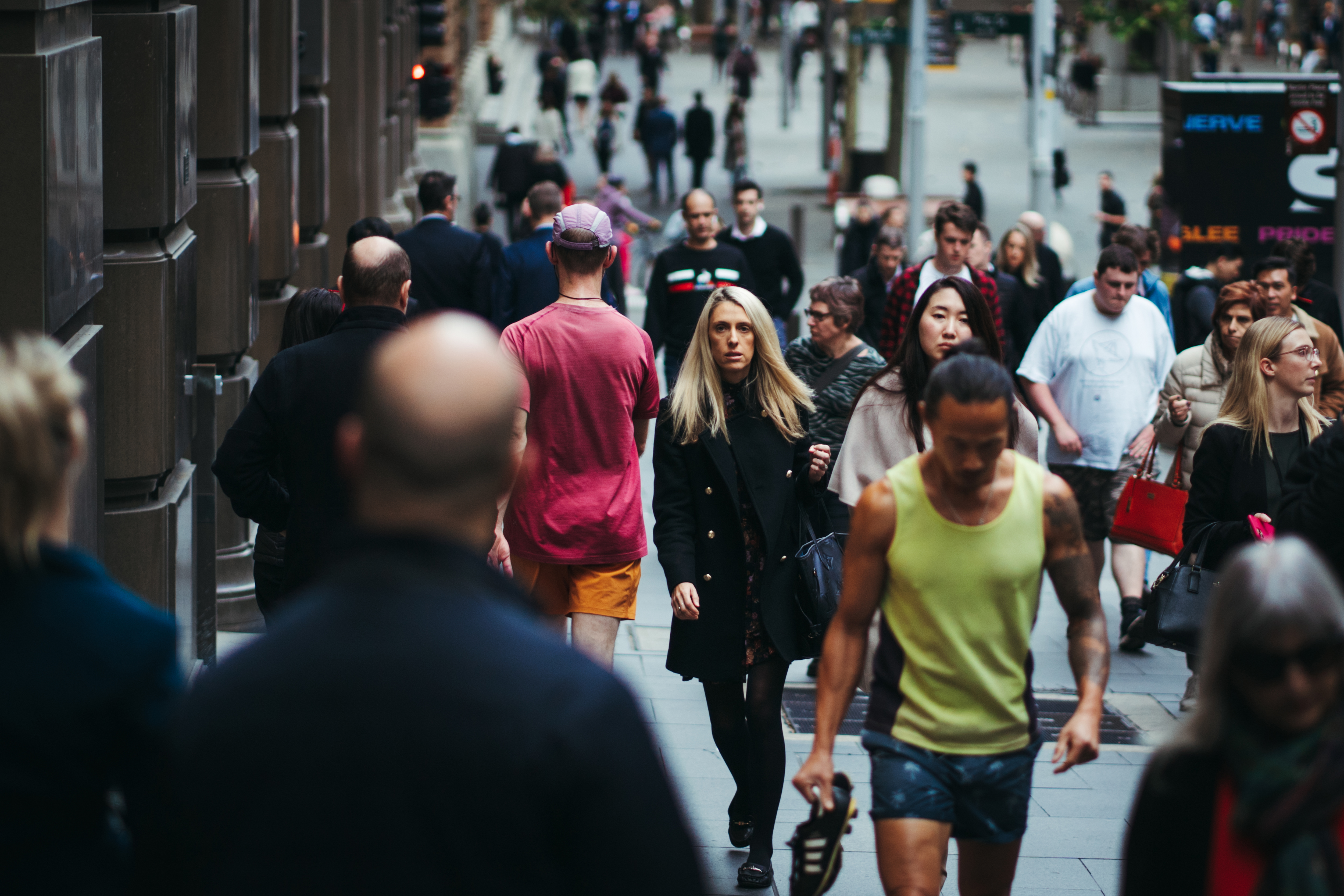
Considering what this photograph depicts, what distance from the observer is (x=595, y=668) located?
2.10m

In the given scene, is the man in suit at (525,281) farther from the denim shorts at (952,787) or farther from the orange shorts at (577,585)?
the denim shorts at (952,787)

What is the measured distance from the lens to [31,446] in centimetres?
223

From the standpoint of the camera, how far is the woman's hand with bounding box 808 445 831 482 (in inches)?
213

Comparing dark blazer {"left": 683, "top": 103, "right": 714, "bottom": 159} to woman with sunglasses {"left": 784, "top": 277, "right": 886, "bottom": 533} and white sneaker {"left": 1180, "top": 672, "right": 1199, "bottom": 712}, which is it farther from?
white sneaker {"left": 1180, "top": 672, "right": 1199, "bottom": 712}

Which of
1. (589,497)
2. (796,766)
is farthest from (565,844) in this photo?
(796,766)

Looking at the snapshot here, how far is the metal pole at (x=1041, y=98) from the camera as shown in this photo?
1916cm

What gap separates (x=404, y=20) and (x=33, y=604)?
21.3m

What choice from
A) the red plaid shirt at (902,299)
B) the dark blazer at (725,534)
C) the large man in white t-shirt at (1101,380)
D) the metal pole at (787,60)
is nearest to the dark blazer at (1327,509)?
the dark blazer at (725,534)

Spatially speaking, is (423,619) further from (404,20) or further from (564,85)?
(564,85)

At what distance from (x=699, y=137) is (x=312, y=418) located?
26.2 meters

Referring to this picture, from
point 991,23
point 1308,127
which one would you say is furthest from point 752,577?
point 991,23

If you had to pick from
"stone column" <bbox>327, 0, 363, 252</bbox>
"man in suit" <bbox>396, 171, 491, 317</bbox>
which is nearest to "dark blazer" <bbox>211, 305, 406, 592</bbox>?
"man in suit" <bbox>396, 171, 491, 317</bbox>

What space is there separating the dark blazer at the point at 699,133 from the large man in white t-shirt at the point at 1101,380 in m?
22.3

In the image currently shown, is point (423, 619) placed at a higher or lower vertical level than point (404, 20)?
lower
